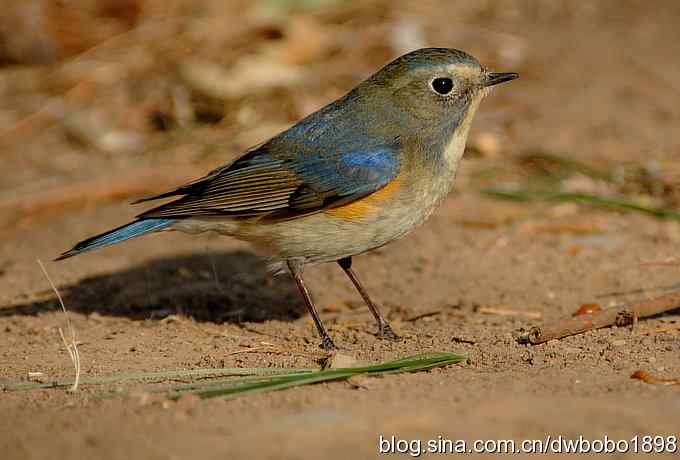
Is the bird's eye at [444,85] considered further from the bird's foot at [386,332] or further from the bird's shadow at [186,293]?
the bird's shadow at [186,293]

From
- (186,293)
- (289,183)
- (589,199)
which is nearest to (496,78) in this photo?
(289,183)

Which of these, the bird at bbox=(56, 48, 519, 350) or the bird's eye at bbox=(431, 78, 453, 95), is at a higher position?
the bird's eye at bbox=(431, 78, 453, 95)

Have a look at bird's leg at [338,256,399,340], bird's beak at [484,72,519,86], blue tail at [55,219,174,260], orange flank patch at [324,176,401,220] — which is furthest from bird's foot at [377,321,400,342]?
bird's beak at [484,72,519,86]

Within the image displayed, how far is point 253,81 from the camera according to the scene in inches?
373

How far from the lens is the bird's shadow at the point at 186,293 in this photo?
5.84m

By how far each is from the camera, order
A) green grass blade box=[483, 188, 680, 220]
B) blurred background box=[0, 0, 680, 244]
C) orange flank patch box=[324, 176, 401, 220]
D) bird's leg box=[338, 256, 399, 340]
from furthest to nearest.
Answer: blurred background box=[0, 0, 680, 244]
green grass blade box=[483, 188, 680, 220]
bird's leg box=[338, 256, 399, 340]
orange flank patch box=[324, 176, 401, 220]

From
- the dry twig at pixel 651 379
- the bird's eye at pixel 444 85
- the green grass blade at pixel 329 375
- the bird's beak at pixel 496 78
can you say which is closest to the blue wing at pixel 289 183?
the bird's eye at pixel 444 85

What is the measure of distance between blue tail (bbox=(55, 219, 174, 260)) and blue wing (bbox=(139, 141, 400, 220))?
0.06 meters

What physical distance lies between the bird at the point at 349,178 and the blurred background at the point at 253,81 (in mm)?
2466

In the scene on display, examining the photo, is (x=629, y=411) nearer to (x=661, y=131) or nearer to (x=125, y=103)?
(x=661, y=131)

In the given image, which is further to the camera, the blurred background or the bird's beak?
the blurred background

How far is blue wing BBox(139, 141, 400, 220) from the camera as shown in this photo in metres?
4.98

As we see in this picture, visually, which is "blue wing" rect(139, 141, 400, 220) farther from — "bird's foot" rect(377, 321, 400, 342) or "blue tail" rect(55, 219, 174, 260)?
"bird's foot" rect(377, 321, 400, 342)

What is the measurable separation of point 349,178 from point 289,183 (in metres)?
0.37
